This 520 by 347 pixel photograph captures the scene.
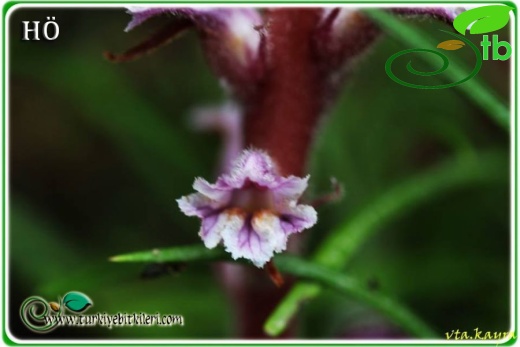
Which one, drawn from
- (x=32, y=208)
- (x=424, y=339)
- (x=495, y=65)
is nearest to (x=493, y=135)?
(x=495, y=65)

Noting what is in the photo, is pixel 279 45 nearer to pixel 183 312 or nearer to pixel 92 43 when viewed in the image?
pixel 183 312

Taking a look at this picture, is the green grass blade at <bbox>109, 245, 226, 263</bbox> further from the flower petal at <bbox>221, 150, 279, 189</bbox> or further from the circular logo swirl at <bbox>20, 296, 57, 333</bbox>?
the circular logo swirl at <bbox>20, 296, 57, 333</bbox>

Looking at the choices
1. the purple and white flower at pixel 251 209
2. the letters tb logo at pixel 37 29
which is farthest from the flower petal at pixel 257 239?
the letters tb logo at pixel 37 29

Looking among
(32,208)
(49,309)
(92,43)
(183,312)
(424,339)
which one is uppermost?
(92,43)

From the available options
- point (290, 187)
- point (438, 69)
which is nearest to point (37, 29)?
point (290, 187)

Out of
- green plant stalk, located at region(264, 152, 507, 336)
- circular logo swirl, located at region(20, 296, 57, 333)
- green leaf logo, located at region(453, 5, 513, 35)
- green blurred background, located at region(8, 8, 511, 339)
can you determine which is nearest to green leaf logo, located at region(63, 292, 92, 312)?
circular logo swirl, located at region(20, 296, 57, 333)

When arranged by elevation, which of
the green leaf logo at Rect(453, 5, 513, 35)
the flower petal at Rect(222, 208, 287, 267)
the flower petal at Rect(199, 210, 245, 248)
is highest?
the green leaf logo at Rect(453, 5, 513, 35)
